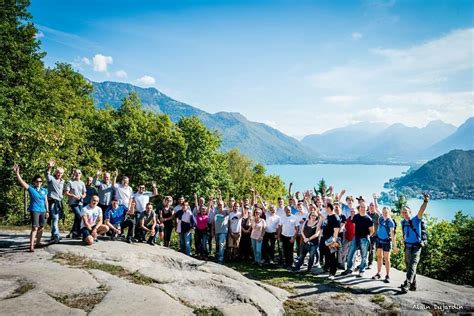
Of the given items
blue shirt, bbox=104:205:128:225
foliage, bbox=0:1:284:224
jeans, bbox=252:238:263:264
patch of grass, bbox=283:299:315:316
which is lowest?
patch of grass, bbox=283:299:315:316

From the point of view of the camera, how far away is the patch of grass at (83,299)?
22.1 feet

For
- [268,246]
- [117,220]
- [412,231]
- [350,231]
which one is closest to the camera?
[412,231]

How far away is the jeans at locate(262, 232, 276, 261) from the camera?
1313cm

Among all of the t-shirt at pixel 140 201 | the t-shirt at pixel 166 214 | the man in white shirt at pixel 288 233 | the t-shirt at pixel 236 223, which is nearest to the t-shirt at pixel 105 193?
the t-shirt at pixel 140 201

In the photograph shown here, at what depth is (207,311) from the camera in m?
7.36

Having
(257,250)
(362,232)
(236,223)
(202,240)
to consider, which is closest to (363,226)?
(362,232)

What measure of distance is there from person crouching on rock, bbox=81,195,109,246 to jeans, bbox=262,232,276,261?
6.35 meters

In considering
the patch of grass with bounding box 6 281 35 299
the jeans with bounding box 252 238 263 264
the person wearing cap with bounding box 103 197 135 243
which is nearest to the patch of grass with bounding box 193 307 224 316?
the patch of grass with bounding box 6 281 35 299

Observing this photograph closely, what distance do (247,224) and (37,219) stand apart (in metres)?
7.62

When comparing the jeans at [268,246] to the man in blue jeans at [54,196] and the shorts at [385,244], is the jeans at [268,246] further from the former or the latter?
the man in blue jeans at [54,196]

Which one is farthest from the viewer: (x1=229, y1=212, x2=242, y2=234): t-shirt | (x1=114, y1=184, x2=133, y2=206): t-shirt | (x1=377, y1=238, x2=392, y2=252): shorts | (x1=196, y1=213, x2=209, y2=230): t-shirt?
(x1=196, y1=213, x2=209, y2=230): t-shirt

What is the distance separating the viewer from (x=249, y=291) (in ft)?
28.7

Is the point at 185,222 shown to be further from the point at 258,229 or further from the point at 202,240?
the point at 258,229

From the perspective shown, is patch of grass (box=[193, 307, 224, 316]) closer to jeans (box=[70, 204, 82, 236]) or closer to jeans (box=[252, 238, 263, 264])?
jeans (box=[252, 238, 263, 264])
